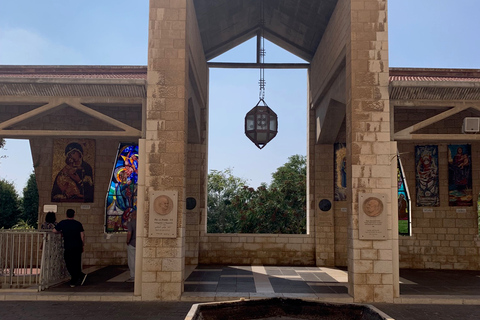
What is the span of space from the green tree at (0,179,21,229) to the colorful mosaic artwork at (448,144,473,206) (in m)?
20.7

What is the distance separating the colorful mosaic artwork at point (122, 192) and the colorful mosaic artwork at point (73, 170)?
58 centimetres

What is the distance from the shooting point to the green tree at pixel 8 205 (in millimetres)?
23688

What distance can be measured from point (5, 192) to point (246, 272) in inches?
693

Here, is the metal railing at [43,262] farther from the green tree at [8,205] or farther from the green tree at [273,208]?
the green tree at [8,205]

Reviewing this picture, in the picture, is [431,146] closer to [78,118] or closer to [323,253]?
[323,253]

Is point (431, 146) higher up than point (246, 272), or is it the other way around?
point (431, 146)

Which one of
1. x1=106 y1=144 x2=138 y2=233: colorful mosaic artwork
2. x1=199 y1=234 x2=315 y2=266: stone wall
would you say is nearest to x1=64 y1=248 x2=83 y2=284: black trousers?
x1=106 y1=144 x2=138 y2=233: colorful mosaic artwork

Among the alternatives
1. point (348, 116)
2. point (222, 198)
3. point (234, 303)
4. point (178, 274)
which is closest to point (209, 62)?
point (348, 116)

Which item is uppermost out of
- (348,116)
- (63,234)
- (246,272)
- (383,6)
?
(383,6)

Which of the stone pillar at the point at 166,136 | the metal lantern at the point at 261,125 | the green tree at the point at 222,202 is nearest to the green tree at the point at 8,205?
the green tree at the point at 222,202

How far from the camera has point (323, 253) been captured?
1289 centimetres

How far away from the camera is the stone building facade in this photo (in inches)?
313

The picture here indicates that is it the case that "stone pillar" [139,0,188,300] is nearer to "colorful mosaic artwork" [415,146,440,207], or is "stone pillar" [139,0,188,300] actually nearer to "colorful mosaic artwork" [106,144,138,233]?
"colorful mosaic artwork" [106,144,138,233]

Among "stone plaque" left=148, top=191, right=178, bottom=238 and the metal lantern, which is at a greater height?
the metal lantern
